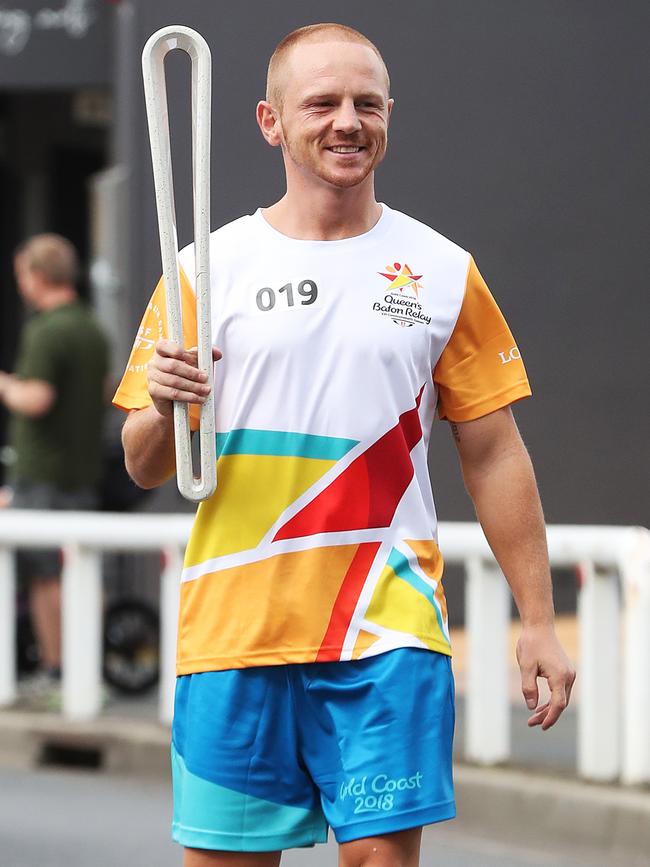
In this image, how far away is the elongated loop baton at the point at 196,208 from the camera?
11.2 feet

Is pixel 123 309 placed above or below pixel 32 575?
above

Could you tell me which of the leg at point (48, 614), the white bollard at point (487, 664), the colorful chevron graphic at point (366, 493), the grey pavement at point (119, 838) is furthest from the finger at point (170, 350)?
the leg at point (48, 614)

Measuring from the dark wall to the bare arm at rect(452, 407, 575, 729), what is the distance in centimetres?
720

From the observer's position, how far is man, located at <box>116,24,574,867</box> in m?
3.52

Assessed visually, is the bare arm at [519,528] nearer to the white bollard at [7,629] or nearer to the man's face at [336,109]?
the man's face at [336,109]

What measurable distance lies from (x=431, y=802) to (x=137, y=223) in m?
8.08

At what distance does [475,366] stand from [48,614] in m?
5.60

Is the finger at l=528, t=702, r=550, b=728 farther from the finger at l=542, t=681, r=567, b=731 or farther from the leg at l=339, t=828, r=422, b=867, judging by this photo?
the leg at l=339, t=828, r=422, b=867

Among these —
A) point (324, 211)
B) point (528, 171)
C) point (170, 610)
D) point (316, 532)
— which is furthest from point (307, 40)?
point (528, 171)

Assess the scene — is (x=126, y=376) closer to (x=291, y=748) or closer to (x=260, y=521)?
(x=260, y=521)

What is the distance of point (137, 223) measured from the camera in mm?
11320

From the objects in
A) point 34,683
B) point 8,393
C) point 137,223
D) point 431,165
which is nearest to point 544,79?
point 431,165

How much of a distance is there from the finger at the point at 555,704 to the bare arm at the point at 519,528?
0.04 metres

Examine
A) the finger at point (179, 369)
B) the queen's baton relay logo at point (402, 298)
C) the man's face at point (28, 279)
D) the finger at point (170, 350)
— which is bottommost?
the finger at point (179, 369)
